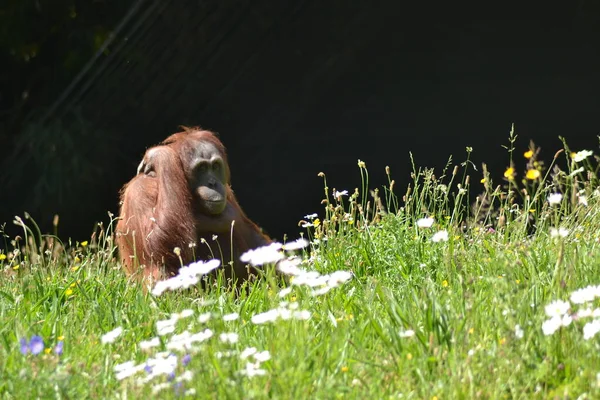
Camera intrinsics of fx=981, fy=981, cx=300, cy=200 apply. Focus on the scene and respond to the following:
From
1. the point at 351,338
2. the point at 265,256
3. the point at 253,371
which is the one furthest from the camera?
the point at 351,338

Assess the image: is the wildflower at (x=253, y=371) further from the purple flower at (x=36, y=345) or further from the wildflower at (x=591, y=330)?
the wildflower at (x=591, y=330)

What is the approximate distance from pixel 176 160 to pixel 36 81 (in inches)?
162

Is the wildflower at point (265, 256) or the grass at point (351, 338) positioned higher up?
the wildflower at point (265, 256)

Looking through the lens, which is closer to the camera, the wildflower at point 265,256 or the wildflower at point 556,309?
the wildflower at point 556,309

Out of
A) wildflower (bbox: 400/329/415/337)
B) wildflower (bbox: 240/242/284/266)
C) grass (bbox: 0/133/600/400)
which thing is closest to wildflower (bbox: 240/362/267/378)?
grass (bbox: 0/133/600/400)

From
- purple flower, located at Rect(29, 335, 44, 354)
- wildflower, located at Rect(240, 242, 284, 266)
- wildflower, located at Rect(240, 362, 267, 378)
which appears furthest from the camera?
wildflower, located at Rect(240, 242, 284, 266)

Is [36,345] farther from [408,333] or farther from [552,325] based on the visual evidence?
[552,325]

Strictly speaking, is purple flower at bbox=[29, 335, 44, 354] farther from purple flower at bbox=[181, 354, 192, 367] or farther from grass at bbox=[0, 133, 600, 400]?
purple flower at bbox=[181, 354, 192, 367]

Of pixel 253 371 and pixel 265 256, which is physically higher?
pixel 265 256

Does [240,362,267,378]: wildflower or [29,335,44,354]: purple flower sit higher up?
[29,335,44,354]: purple flower

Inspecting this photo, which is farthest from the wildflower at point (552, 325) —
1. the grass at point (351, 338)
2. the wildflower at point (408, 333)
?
the wildflower at point (408, 333)

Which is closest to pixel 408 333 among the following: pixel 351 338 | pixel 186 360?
pixel 351 338

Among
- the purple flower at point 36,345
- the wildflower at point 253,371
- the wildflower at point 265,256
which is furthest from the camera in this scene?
the wildflower at point 265,256

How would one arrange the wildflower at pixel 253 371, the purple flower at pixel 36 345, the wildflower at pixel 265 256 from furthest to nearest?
the wildflower at pixel 265 256, the purple flower at pixel 36 345, the wildflower at pixel 253 371
